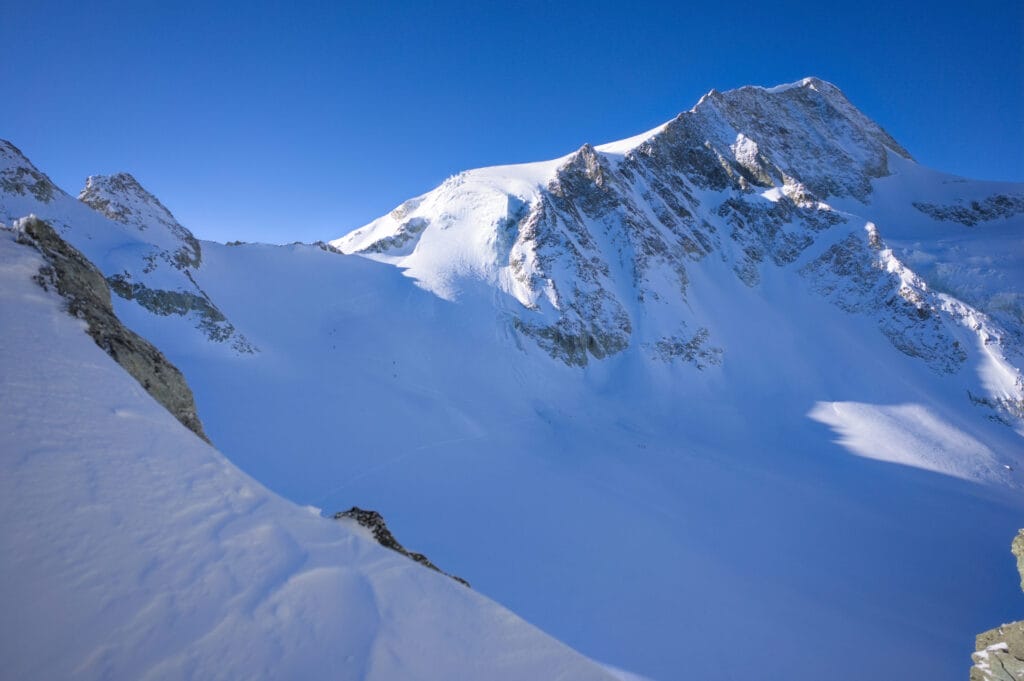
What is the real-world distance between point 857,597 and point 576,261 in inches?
951

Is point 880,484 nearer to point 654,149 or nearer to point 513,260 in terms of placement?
point 513,260

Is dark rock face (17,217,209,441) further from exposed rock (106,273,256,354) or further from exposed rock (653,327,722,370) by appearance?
exposed rock (653,327,722,370)

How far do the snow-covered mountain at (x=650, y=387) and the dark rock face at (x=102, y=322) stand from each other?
698cm

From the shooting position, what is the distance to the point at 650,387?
27250 mm

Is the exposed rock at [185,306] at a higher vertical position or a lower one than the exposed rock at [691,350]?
lower

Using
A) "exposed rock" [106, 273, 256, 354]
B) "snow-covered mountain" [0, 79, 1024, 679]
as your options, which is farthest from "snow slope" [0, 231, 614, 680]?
"exposed rock" [106, 273, 256, 354]

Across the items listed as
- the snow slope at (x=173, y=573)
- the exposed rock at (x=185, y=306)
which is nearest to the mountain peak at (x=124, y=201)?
the exposed rock at (x=185, y=306)

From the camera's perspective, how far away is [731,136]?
51688 millimetres

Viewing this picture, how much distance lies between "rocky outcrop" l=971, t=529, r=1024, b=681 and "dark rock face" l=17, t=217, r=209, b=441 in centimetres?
1074

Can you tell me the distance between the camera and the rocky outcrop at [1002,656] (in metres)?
5.45

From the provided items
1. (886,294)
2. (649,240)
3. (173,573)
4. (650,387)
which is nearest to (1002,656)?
(173,573)

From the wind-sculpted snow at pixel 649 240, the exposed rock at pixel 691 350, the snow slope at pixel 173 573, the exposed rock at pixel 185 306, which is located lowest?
the snow slope at pixel 173 573

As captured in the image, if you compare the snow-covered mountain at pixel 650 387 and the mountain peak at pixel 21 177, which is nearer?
the snow-covered mountain at pixel 650 387

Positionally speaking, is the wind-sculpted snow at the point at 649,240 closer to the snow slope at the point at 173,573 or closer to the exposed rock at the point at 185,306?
the exposed rock at the point at 185,306
